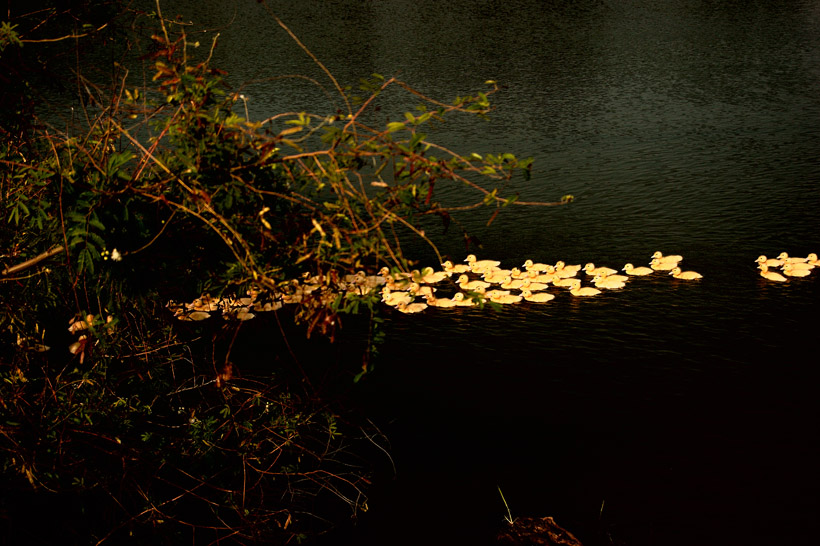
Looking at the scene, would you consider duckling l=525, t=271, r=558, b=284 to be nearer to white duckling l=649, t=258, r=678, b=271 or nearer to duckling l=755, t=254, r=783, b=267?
white duckling l=649, t=258, r=678, b=271

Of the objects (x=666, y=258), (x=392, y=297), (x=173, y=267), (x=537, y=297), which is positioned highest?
(x=173, y=267)

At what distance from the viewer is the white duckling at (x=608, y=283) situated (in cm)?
733

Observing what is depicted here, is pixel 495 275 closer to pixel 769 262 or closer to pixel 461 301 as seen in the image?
pixel 461 301

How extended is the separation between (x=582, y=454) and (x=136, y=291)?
286cm

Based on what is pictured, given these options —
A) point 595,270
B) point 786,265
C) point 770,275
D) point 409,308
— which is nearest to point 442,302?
point 409,308

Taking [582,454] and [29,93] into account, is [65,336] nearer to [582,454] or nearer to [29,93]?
[29,93]

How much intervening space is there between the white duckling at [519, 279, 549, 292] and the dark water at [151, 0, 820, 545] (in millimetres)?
227

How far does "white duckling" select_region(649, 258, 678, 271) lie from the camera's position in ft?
24.8

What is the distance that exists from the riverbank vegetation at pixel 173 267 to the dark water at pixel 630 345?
2.01ft

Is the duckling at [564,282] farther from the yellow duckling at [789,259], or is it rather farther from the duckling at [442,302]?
the yellow duckling at [789,259]

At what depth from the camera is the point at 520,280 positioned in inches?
292

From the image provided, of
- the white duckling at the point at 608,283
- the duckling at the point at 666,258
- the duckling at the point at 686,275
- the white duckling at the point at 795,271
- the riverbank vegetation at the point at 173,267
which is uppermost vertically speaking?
the riverbank vegetation at the point at 173,267

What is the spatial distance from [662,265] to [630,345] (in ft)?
4.84

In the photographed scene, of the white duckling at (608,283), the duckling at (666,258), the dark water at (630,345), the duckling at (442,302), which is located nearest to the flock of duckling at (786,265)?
the dark water at (630,345)
